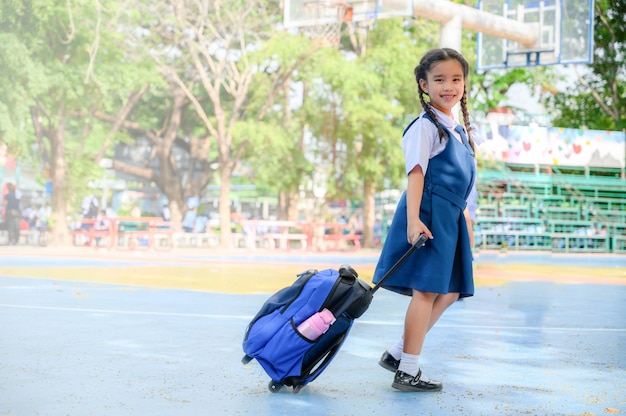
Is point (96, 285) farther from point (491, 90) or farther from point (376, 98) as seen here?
point (491, 90)

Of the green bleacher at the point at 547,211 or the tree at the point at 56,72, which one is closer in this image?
the tree at the point at 56,72

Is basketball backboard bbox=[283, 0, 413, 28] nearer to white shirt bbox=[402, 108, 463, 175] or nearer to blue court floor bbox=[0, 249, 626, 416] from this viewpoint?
blue court floor bbox=[0, 249, 626, 416]

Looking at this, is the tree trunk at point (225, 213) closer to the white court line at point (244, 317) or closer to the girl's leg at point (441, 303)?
the white court line at point (244, 317)

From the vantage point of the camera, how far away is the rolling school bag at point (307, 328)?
370 cm

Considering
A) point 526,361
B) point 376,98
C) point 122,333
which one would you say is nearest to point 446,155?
point 526,361

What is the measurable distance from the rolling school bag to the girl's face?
0.68 meters

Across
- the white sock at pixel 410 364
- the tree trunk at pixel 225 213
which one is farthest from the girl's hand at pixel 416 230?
the tree trunk at pixel 225 213

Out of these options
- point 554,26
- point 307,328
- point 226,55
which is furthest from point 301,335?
point 226,55

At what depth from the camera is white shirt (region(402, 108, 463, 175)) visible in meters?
3.89

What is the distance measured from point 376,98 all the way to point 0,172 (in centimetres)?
1182

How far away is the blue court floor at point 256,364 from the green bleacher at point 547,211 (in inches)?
790

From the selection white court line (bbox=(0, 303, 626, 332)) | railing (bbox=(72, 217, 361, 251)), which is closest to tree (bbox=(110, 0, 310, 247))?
railing (bbox=(72, 217, 361, 251))

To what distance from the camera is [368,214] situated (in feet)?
91.4

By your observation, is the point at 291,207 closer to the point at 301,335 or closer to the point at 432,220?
the point at 432,220
